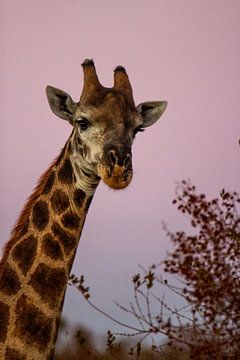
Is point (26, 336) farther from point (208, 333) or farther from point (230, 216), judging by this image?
point (230, 216)

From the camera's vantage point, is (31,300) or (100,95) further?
(100,95)

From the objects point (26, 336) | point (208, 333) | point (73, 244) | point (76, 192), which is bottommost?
point (26, 336)

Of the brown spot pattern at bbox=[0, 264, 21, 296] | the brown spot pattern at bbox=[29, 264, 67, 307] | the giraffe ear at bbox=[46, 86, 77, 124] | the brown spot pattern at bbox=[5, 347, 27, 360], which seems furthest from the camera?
the giraffe ear at bbox=[46, 86, 77, 124]

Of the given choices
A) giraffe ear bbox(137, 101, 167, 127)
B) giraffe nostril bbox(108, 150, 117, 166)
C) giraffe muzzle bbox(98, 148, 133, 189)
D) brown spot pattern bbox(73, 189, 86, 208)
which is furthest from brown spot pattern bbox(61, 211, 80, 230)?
giraffe ear bbox(137, 101, 167, 127)

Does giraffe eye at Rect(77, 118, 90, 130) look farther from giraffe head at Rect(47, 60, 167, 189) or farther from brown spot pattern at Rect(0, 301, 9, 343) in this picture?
brown spot pattern at Rect(0, 301, 9, 343)

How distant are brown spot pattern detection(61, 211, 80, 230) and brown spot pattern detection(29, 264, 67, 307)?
0.48 metres

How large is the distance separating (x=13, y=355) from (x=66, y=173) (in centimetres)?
210

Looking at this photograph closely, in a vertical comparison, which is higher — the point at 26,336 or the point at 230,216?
the point at 230,216

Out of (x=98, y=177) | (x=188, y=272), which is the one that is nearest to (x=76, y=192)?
(x=98, y=177)

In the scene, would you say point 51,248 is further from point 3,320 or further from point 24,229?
point 3,320

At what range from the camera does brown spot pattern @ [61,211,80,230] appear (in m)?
8.53

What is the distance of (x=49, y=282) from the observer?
8312mm

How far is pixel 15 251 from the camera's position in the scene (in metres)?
8.58

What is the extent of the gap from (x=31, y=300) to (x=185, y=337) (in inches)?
70.4
